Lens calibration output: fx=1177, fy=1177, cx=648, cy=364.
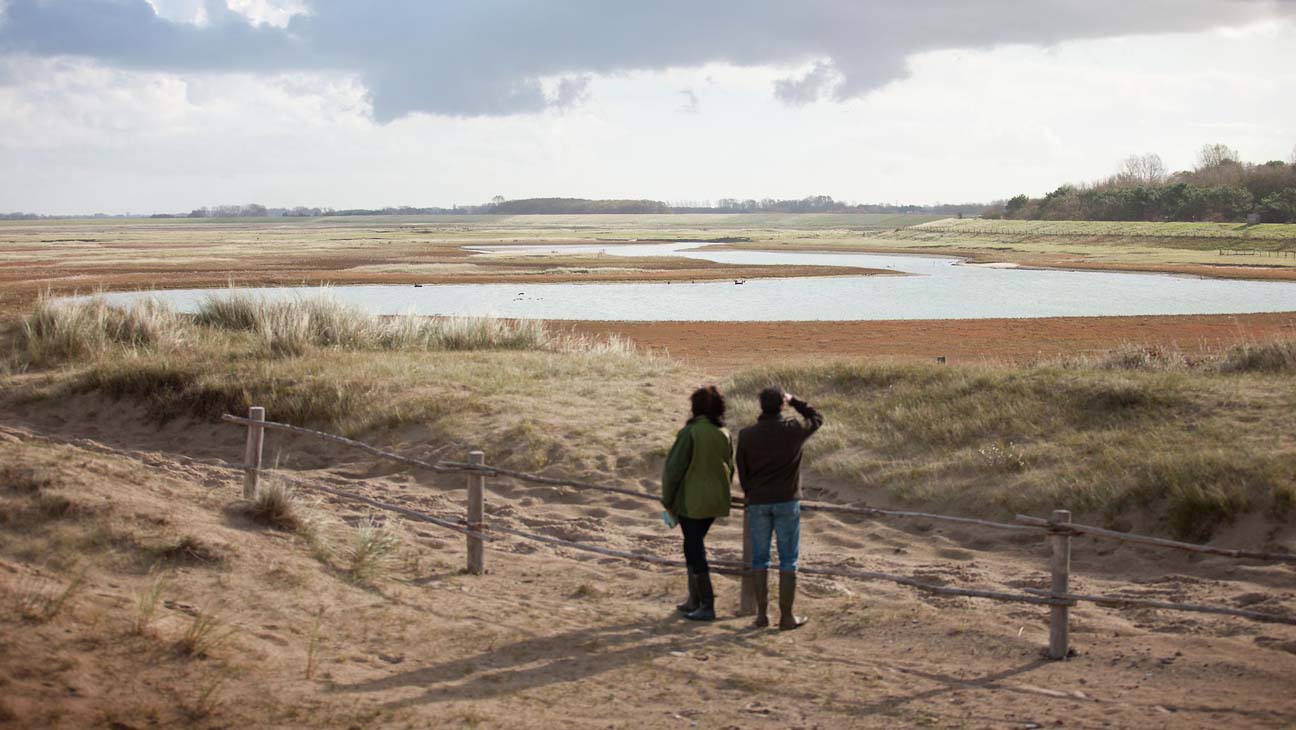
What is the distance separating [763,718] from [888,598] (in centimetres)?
312

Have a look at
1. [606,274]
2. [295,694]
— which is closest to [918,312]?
[606,274]

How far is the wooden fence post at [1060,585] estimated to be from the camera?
318 inches

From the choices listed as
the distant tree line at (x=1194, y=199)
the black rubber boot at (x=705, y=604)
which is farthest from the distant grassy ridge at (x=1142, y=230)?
the black rubber boot at (x=705, y=604)

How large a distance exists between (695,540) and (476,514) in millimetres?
2477

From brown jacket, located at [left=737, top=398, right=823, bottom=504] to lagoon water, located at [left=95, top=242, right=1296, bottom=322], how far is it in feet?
86.2

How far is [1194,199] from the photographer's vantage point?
105562 mm

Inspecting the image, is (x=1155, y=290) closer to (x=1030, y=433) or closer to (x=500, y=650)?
(x=1030, y=433)

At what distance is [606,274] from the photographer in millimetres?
58688

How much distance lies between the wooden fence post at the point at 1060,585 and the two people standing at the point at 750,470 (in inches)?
69.9

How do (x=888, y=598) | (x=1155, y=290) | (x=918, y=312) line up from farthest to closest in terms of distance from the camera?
(x=1155, y=290)
(x=918, y=312)
(x=888, y=598)

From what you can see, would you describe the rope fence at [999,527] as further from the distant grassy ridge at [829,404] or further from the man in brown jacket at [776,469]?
the distant grassy ridge at [829,404]

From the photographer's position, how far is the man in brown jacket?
8.27 meters

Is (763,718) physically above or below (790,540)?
below

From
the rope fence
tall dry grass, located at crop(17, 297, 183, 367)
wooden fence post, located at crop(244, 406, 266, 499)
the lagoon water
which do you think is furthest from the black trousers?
the lagoon water
